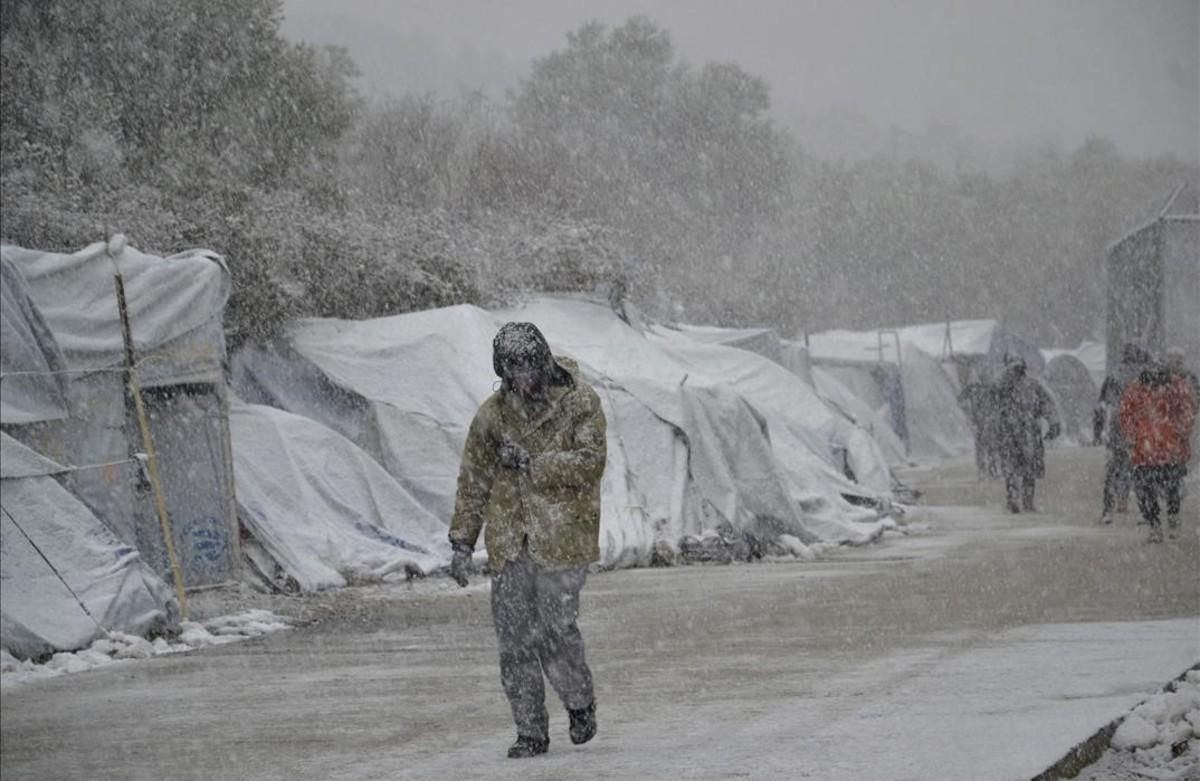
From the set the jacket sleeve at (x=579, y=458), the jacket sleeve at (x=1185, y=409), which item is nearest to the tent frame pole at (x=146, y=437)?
the jacket sleeve at (x=579, y=458)

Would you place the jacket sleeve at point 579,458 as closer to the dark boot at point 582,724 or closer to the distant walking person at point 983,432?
the dark boot at point 582,724

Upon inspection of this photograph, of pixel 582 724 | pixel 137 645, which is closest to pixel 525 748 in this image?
pixel 582 724

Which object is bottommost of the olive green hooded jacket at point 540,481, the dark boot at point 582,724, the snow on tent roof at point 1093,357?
the dark boot at point 582,724

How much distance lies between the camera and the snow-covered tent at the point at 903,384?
46.3 meters

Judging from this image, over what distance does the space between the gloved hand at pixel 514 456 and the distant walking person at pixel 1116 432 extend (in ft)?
44.2

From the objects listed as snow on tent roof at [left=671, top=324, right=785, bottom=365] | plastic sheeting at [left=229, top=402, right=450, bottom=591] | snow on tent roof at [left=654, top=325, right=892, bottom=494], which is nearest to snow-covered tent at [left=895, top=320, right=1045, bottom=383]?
snow on tent roof at [left=671, top=324, right=785, bottom=365]

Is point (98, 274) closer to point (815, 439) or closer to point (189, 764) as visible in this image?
point (189, 764)

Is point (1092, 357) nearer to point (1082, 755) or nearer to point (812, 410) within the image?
point (812, 410)

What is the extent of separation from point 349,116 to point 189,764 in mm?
31033

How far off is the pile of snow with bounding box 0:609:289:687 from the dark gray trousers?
4.40 m

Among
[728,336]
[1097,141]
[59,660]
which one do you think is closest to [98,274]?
[59,660]

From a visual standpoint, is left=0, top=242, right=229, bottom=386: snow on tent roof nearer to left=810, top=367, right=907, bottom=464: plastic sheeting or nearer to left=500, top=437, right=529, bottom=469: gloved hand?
left=500, top=437, right=529, bottom=469: gloved hand

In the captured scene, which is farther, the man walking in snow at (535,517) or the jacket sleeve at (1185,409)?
the jacket sleeve at (1185,409)

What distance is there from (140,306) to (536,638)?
8.06m
